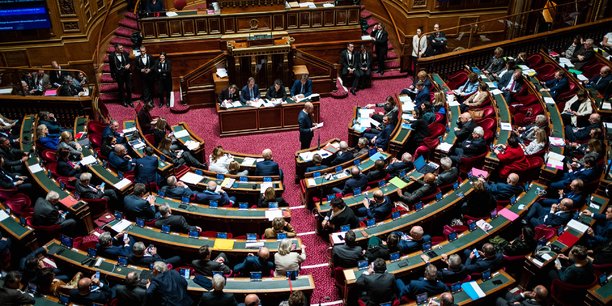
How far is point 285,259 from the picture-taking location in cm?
795

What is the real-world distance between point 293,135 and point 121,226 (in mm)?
5519

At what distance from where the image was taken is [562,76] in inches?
485

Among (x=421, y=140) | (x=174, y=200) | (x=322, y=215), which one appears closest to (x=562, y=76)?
(x=421, y=140)

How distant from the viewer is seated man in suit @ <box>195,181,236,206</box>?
9.59m

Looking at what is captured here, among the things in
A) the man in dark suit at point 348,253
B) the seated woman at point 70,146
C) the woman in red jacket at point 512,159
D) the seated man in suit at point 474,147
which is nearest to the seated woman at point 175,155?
the seated woman at point 70,146

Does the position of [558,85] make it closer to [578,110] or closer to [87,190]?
[578,110]

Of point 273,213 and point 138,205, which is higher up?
point 138,205

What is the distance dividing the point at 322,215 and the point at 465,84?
5.75 meters

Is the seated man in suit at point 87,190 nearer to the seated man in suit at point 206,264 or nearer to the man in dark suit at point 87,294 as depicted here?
the man in dark suit at point 87,294

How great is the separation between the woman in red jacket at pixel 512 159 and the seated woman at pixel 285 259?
15.1ft

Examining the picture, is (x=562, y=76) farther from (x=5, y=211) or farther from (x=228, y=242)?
(x=5, y=211)

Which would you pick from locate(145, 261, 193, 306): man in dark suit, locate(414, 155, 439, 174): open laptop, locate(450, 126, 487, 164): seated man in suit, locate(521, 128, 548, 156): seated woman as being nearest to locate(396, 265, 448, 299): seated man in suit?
locate(414, 155, 439, 174): open laptop

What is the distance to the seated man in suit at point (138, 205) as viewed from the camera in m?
8.97

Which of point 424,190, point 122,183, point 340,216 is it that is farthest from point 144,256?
point 424,190
